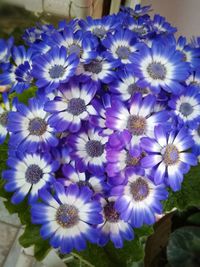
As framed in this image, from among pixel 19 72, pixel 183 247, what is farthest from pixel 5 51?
pixel 183 247

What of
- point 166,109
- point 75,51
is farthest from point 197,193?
point 75,51

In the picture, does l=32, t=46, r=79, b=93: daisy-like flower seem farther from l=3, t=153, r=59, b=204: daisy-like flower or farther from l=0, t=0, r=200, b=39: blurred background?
l=0, t=0, r=200, b=39: blurred background

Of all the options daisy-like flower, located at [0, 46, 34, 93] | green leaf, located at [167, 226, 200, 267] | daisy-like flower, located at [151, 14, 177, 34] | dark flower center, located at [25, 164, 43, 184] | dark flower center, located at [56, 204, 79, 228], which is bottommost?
green leaf, located at [167, 226, 200, 267]

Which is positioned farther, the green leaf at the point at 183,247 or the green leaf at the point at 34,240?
the green leaf at the point at 183,247

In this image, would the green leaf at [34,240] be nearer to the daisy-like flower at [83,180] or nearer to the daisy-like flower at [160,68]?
the daisy-like flower at [83,180]

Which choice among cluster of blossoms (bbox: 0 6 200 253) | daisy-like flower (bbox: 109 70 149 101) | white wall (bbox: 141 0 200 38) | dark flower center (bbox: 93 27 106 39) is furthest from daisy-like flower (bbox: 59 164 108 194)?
white wall (bbox: 141 0 200 38)

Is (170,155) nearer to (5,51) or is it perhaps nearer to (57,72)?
(57,72)

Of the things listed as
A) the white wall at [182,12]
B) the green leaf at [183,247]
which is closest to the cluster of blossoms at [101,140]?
the green leaf at [183,247]
